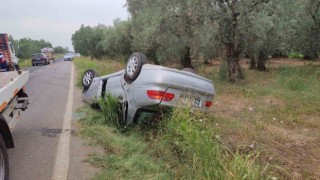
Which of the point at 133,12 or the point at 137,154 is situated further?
the point at 133,12

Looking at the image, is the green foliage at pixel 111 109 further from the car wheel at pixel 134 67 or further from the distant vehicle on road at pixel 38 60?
the distant vehicle on road at pixel 38 60

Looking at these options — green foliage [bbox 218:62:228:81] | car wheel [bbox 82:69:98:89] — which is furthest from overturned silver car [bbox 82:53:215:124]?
green foliage [bbox 218:62:228:81]

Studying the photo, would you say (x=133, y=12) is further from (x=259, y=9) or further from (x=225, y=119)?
(x=225, y=119)

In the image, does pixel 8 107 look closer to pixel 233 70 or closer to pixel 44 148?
pixel 44 148

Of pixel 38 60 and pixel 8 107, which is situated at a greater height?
pixel 8 107

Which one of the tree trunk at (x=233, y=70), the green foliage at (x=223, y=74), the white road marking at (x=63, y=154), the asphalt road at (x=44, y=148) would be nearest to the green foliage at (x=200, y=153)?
the asphalt road at (x=44, y=148)

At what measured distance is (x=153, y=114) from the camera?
6473 millimetres

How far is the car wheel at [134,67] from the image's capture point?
6422 mm

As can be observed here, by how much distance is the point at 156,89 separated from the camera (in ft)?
19.3

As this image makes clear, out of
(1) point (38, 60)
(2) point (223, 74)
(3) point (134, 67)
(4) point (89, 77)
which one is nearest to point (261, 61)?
(2) point (223, 74)

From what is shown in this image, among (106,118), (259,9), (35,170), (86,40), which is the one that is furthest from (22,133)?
(86,40)

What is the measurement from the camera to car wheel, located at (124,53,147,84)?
642 cm

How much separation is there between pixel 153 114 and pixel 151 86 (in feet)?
2.41

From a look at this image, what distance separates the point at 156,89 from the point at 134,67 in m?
0.91
